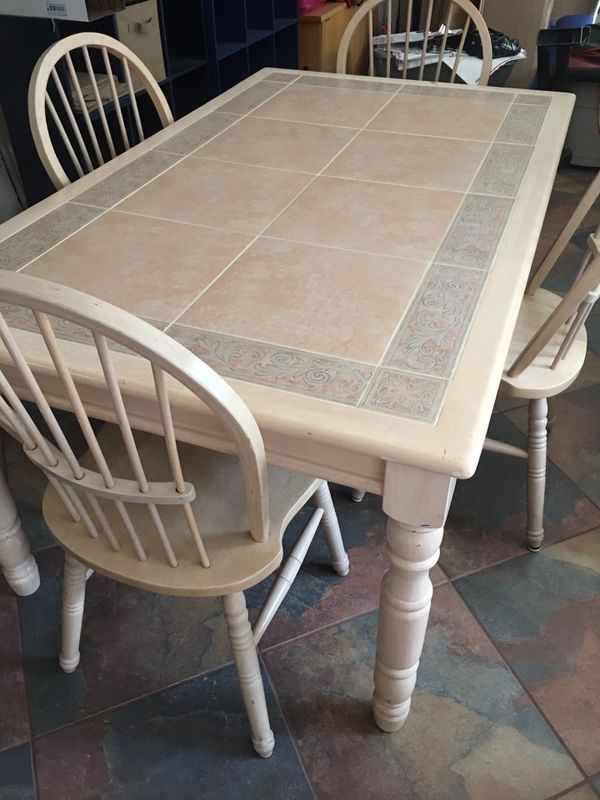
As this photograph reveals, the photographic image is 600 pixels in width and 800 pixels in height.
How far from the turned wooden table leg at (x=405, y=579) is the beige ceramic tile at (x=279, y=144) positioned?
81 cm

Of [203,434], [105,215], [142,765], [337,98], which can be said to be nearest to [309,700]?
[142,765]

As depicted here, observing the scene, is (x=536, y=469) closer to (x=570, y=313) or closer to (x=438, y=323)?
(x=570, y=313)

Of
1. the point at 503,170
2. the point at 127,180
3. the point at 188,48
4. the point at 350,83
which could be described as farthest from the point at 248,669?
the point at 188,48

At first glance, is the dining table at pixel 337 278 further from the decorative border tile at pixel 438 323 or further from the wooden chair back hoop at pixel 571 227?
the wooden chair back hoop at pixel 571 227

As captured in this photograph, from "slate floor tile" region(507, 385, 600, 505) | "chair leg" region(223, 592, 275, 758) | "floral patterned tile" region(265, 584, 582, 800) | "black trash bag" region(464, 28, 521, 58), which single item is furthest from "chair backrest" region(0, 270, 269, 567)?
"black trash bag" region(464, 28, 521, 58)

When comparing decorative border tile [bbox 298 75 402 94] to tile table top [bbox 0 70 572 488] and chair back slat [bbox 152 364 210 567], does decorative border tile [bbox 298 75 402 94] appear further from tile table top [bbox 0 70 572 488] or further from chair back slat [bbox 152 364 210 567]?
chair back slat [bbox 152 364 210 567]

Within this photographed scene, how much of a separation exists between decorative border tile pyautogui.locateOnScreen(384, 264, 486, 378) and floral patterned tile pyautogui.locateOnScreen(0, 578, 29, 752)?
96 centimetres

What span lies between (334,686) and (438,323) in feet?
2.44

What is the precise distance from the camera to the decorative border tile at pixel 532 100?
1.63m

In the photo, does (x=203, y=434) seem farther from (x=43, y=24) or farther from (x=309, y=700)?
(x=43, y=24)

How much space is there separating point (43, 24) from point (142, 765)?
2.01m

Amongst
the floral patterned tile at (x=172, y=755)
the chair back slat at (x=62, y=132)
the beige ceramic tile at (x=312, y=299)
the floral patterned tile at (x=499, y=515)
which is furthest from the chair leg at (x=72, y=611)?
the chair back slat at (x=62, y=132)

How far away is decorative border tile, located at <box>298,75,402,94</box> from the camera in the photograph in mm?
1761

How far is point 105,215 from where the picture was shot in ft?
3.90
